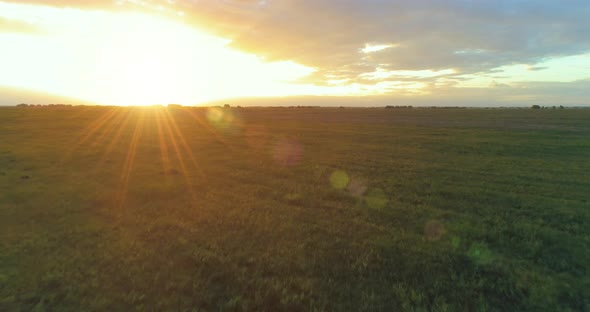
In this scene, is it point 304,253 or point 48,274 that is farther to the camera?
point 304,253

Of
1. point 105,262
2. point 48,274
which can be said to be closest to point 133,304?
point 105,262

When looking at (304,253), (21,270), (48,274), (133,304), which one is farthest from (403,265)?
(21,270)

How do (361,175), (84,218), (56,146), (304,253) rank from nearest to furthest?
(304,253), (84,218), (361,175), (56,146)

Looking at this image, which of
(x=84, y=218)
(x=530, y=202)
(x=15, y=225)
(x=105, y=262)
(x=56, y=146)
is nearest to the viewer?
(x=105, y=262)

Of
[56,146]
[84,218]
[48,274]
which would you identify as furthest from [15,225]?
[56,146]

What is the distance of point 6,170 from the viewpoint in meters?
14.7

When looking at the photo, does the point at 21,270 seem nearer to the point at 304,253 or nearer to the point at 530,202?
the point at 304,253

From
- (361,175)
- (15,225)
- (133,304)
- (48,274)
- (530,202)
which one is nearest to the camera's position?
(133,304)

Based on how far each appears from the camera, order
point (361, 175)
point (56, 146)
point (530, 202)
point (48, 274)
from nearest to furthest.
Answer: point (48, 274) < point (530, 202) < point (361, 175) < point (56, 146)

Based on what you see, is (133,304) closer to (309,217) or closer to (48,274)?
(48,274)

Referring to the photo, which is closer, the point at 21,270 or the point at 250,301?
the point at 250,301

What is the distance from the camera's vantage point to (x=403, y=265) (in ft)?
20.1

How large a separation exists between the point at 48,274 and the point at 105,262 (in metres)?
0.93

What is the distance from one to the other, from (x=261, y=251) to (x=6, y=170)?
54.5 ft
